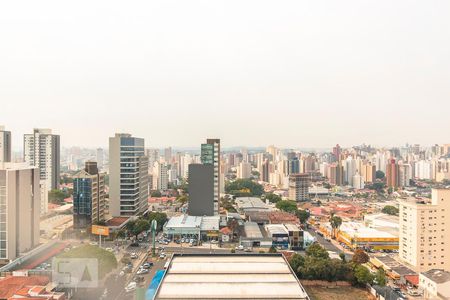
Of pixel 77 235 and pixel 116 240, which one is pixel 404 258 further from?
pixel 77 235

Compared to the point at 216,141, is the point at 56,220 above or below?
below

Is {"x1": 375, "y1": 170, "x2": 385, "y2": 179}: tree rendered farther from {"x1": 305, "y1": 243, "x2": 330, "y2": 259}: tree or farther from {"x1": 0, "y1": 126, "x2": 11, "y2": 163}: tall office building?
{"x1": 0, "y1": 126, "x2": 11, "y2": 163}: tall office building

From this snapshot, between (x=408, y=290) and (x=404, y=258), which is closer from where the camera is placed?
(x=408, y=290)

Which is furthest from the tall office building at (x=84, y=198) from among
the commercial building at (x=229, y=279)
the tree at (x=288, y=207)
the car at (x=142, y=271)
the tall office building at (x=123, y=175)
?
the tree at (x=288, y=207)

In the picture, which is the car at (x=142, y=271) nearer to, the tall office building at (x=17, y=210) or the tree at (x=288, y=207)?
the tall office building at (x=17, y=210)

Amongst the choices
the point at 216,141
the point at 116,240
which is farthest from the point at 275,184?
the point at 116,240

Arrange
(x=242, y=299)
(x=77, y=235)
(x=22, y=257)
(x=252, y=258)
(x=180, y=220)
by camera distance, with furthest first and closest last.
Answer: (x=180, y=220)
(x=77, y=235)
(x=22, y=257)
(x=252, y=258)
(x=242, y=299)
